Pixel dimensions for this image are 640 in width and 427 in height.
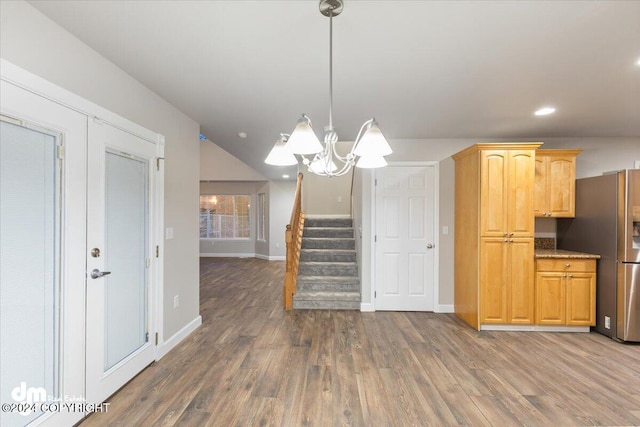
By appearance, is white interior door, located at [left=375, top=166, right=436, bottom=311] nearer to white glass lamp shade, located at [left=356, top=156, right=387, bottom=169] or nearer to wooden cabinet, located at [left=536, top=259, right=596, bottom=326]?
wooden cabinet, located at [left=536, top=259, right=596, bottom=326]

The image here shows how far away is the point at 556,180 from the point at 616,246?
97 centimetres

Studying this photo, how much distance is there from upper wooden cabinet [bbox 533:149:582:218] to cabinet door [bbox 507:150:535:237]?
A: 13.0 inches

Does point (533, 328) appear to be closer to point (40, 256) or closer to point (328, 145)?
point (328, 145)

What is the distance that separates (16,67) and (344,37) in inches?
71.7

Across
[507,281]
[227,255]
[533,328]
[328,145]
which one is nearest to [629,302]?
[533,328]

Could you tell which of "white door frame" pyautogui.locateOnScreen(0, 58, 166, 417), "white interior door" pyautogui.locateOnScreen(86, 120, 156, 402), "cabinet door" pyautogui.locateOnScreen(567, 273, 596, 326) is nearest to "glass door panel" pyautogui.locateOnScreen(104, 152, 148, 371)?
"white interior door" pyautogui.locateOnScreen(86, 120, 156, 402)

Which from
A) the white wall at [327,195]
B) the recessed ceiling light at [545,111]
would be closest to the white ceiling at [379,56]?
the recessed ceiling light at [545,111]

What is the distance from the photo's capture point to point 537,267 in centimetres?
354

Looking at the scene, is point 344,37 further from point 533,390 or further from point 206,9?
point 533,390

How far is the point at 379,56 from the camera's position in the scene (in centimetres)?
210

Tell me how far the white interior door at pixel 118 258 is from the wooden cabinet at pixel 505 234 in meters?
3.66

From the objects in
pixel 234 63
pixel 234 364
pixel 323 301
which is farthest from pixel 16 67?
pixel 323 301

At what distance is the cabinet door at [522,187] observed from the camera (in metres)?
3.51

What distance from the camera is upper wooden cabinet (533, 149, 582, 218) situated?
3.74m
